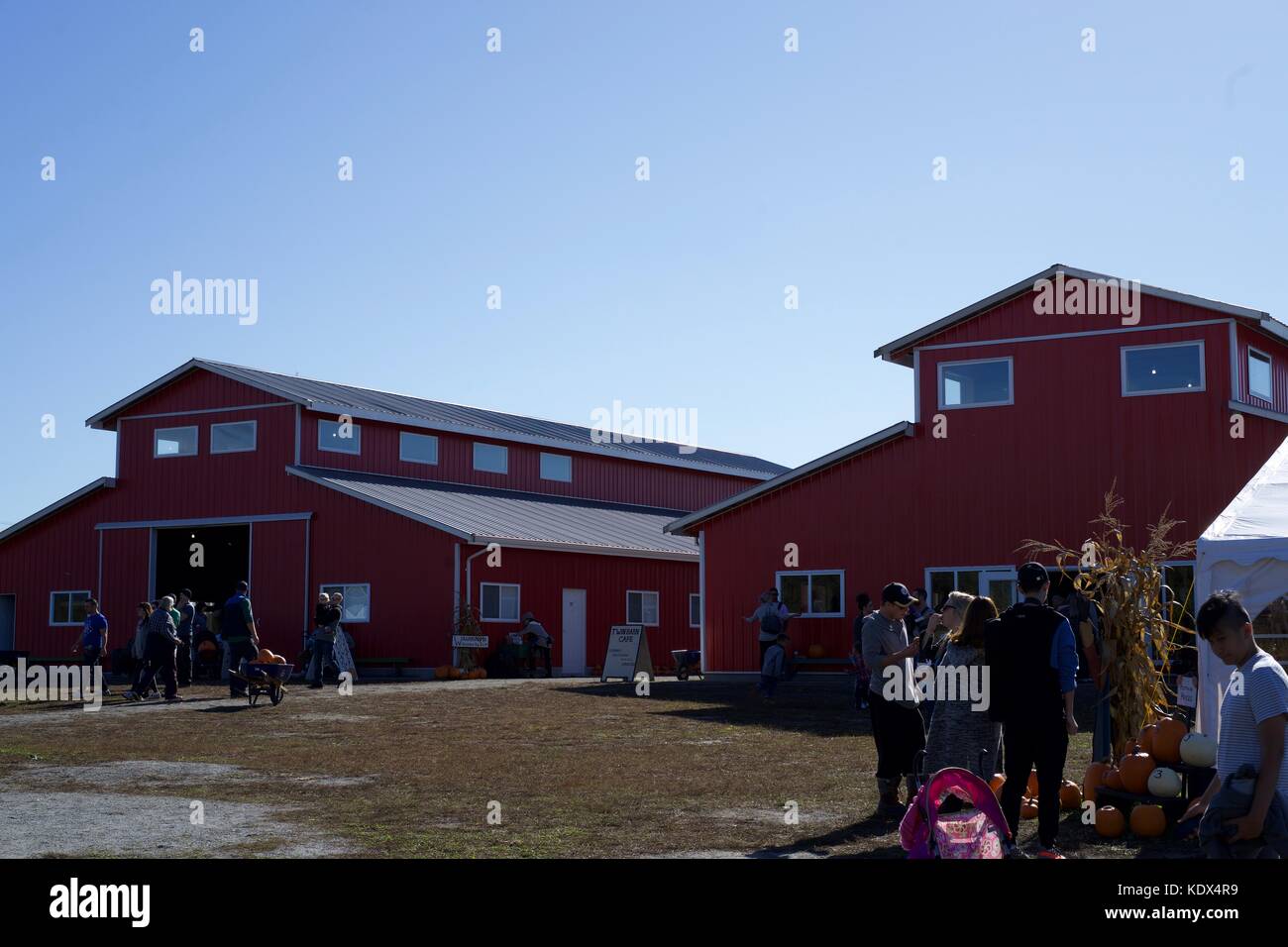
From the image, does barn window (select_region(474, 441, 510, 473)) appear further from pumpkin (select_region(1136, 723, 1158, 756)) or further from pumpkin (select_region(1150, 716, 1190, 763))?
pumpkin (select_region(1150, 716, 1190, 763))

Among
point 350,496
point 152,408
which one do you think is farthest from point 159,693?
point 152,408

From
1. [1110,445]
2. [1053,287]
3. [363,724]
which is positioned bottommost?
[363,724]

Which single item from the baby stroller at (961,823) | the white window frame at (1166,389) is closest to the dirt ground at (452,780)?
the baby stroller at (961,823)

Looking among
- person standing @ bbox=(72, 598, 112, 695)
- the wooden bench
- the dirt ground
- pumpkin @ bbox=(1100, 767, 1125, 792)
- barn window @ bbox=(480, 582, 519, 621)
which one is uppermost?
barn window @ bbox=(480, 582, 519, 621)

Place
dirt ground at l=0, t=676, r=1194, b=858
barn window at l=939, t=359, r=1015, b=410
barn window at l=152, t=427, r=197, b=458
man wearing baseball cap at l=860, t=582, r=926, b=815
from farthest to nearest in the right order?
barn window at l=152, t=427, r=197, b=458
barn window at l=939, t=359, r=1015, b=410
man wearing baseball cap at l=860, t=582, r=926, b=815
dirt ground at l=0, t=676, r=1194, b=858

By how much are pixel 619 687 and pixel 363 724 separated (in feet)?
26.8

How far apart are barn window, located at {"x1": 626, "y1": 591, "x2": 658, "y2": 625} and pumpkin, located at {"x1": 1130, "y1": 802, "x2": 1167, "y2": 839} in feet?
89.0

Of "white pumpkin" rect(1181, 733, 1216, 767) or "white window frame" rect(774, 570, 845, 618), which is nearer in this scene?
"white pumpkin" rect(1181, 733, 1216, 767)

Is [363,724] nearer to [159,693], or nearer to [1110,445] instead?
[159,693]

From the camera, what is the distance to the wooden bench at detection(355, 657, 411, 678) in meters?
32.7

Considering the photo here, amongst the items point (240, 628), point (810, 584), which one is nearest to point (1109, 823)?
point (240, 628)

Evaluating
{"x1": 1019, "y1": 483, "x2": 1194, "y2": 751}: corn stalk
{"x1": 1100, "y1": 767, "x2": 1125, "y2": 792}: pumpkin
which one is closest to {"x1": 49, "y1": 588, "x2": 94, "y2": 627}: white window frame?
{"x1": 1019, "y1": 483, "x2": 1194, "y2": 751}: corn stalk

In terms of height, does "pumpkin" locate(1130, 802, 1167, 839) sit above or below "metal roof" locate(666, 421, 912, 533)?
below
